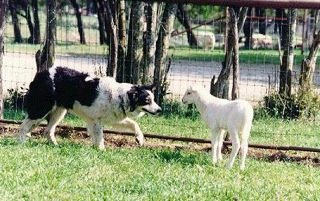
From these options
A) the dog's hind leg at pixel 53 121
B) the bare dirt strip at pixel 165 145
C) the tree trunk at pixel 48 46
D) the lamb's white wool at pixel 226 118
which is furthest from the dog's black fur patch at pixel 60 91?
the tree trunk at pixel 48 46

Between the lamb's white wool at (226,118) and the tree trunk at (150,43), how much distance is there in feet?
14.2

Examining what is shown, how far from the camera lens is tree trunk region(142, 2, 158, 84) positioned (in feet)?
45.1

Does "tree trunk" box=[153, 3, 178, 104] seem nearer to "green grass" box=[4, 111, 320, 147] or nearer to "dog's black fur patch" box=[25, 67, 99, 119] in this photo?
"green grass" box=[4, 111, 320, 147]

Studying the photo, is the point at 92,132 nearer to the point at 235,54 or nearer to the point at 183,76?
the point at 235,54

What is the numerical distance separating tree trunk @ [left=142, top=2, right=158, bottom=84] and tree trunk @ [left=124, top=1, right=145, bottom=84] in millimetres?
122

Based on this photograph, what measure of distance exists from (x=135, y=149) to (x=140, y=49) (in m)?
4.31

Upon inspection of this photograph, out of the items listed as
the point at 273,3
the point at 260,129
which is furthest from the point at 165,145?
the point at 273,3

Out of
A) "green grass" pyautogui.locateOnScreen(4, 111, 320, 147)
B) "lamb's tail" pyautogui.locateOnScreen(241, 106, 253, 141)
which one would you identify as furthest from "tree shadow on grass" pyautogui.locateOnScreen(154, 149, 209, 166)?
"green grass" pyautogui.locateOnScreen(4, 111, 320, 147)

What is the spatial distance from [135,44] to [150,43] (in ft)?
0.94

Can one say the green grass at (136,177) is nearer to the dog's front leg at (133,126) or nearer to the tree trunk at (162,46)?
the dog's front leg at (133,126)

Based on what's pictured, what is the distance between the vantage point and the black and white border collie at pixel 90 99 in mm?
9938

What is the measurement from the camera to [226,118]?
8.70m

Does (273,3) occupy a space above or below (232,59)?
above

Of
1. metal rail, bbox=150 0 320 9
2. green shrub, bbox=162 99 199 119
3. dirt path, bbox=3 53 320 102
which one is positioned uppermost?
metal rail, bbox=150 0 320 9
